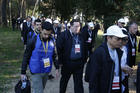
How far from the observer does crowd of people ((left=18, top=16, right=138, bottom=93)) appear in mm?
3334

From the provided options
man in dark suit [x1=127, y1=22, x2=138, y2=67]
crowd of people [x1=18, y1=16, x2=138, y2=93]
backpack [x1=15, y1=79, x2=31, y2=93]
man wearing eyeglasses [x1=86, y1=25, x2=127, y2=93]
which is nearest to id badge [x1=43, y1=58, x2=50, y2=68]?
crowd of people [x1=18, y1=16, x2=138, y2=93]

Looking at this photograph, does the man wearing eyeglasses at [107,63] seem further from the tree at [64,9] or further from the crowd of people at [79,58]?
the tree at [64,9]

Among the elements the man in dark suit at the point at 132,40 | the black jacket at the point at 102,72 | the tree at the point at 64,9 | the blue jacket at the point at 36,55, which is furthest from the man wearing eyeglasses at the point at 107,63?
the tree at the point at 64,9

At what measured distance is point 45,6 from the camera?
4000 centimetres

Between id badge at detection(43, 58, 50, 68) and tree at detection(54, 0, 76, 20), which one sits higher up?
tree at detection(54, 0, 76, 20)

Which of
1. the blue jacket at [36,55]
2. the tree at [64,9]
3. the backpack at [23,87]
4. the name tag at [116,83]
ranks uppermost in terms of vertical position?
the tree at [64,9]

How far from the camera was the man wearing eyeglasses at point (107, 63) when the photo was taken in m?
3.30

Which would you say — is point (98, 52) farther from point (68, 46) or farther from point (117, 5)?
point (117, 5)

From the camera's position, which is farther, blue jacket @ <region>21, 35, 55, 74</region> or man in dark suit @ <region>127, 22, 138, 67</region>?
man in dark suit @ <region>127, 22, 138, 67</region>

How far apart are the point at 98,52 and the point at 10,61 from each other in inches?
335

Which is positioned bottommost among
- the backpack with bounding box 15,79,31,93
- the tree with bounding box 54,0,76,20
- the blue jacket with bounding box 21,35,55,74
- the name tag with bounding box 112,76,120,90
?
the backpack with bounding box 15,79,31,93

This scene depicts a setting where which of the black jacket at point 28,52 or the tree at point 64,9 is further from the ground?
the tree at point 64,9

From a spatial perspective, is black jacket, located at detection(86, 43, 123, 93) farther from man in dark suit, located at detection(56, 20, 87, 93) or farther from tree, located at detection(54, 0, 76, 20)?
tree, located at detection(54, 0, 76, 20)

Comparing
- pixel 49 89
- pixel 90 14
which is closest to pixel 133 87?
pixel 49 89
